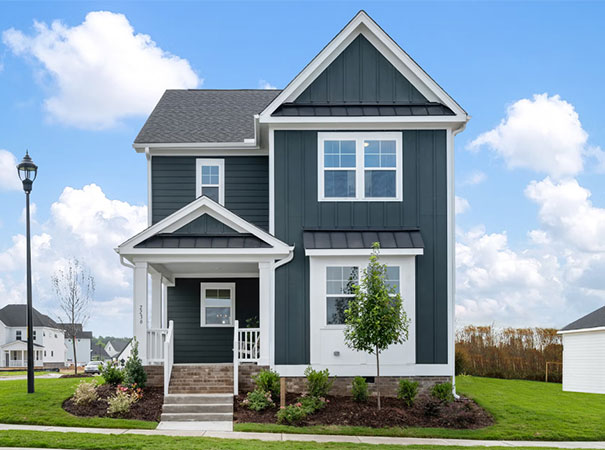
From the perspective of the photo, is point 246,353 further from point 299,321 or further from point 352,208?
point 352,208

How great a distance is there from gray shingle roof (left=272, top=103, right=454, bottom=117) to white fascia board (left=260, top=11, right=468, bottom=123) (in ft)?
0.63

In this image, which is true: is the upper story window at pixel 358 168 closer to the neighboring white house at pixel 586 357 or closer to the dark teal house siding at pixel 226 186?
the dark teal house siding at pixel 226 186

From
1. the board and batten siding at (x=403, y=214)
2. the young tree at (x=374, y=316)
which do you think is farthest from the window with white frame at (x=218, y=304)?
the young tree at (x=374, y=316)

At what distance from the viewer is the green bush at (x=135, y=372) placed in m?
16.0

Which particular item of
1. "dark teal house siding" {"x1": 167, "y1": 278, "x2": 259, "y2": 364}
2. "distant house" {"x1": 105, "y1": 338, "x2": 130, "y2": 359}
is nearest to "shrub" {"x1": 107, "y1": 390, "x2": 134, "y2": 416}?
"dark teal house siding" {"x1": 167, "y1": 278, "x2": 259, "y2": 364}

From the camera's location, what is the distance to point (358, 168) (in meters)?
17.5

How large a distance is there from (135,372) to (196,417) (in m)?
2.20

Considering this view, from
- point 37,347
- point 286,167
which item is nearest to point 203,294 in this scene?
point 286,167

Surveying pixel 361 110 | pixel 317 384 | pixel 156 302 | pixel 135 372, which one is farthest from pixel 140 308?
pixel 361 110

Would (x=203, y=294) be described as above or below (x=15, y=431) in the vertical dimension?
above

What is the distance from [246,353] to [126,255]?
12.9 feet

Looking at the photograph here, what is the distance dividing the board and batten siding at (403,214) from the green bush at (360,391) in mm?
1848

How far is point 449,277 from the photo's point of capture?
17.3m

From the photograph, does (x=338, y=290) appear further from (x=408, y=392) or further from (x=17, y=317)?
(x=17, y=317)
